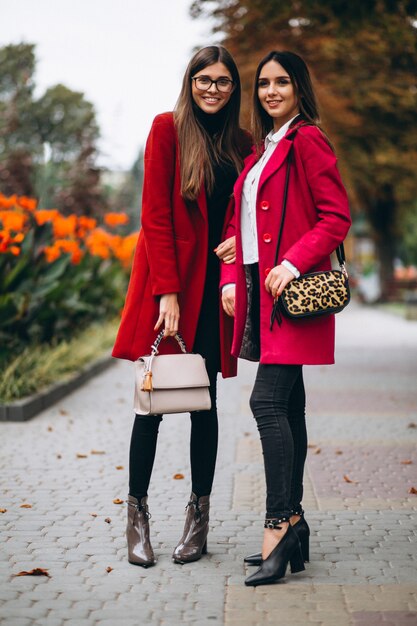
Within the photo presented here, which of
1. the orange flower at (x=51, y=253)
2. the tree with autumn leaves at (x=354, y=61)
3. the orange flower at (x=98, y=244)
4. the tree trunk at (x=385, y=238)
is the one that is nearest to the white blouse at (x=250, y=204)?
the orange flower at (x=51, y=253)

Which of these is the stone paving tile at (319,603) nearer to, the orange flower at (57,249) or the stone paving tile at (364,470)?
the stone paving tile at (364,470)

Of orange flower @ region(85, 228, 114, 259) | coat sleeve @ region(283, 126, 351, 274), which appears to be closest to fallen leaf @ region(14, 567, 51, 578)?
coat sleeve @ region(283, 126, 351, 274)

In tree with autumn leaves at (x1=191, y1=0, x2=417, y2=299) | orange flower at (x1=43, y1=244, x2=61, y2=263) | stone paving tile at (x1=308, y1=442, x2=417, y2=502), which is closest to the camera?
stone paving tile at (x1=308, y1=442, x2=417, y2=502)

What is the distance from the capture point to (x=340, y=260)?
3902 mm

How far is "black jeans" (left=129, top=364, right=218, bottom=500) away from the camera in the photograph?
4.08 meters

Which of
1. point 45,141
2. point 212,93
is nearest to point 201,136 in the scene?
point 212,93

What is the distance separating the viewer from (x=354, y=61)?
1950 centimetres

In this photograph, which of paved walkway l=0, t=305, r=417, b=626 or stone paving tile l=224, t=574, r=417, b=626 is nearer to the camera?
stone paving tile l=224, t=574, r=417, b=626

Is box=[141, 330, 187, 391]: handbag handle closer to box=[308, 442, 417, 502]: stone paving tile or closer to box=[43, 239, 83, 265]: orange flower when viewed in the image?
box=[308, 442, 417, 502]: stone paving tile

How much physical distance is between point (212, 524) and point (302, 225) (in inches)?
68.0

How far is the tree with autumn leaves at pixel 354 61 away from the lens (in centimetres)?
1173

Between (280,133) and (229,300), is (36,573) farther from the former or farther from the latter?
(280,133)

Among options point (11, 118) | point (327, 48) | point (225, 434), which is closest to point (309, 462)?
point (225, 434)

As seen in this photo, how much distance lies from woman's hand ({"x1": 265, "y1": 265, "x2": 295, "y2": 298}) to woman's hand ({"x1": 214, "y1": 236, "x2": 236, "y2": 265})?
11.0 inches
